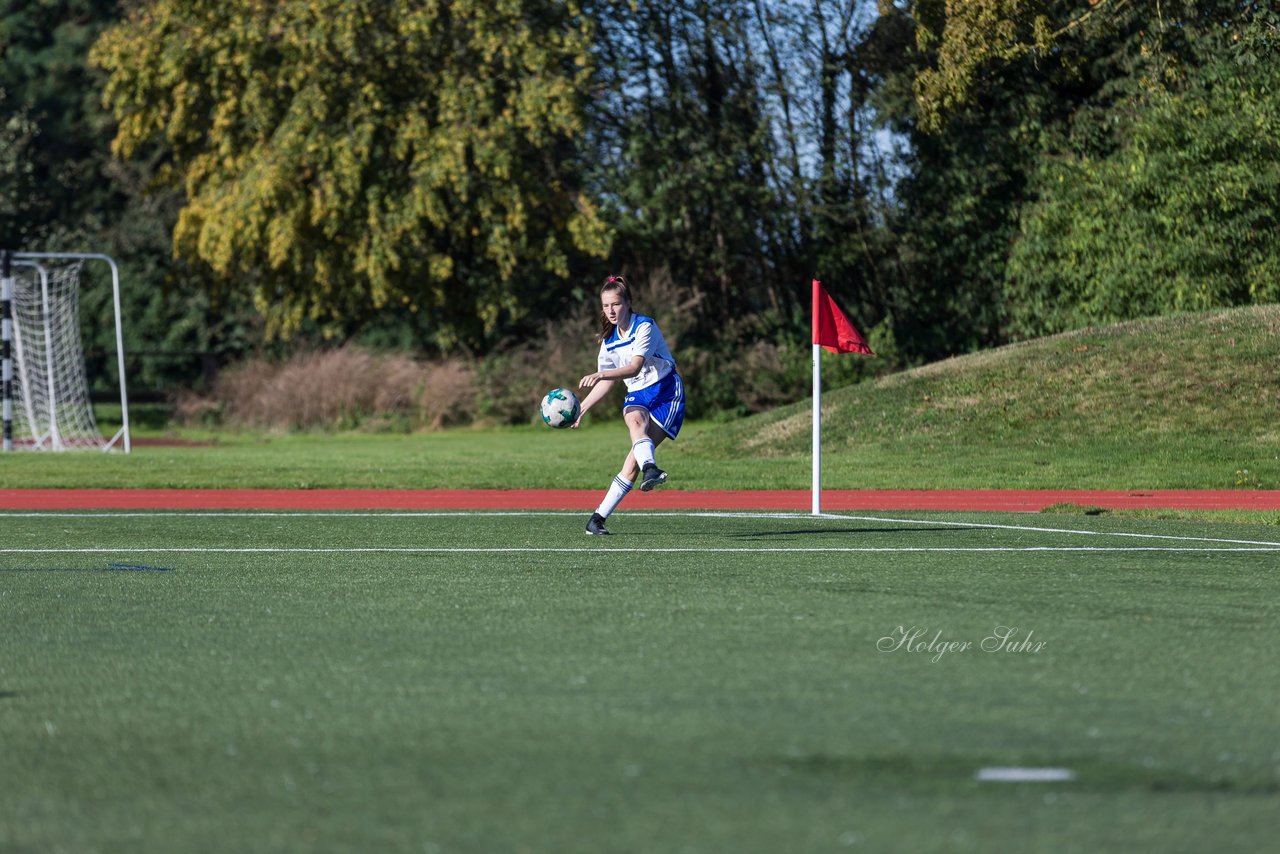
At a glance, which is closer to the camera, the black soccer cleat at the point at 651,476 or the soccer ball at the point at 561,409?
the black soccer cleat at the point at 651,476

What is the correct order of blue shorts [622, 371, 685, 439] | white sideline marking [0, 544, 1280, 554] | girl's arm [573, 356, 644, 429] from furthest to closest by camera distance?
blue shorts [622, 371, 685, 439]
girl's arm [573, 356, 644, 429]
white sideline marking [0, 544, 1280, 554]

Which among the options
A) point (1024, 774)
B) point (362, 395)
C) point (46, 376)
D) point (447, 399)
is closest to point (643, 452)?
point (1024, 774)

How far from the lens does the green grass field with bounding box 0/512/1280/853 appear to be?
446 centimetres

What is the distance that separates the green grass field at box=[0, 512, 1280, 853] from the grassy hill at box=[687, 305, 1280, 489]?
1043 cm

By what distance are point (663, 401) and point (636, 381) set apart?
25cm

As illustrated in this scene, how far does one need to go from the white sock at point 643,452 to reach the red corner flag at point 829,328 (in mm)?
2229

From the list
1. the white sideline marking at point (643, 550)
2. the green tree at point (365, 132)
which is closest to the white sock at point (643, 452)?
the white sideline marking at point (643, 550)

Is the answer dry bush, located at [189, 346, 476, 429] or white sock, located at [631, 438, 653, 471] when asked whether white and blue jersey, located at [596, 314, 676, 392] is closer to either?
white sock, located at [631, 438, 653, 471]

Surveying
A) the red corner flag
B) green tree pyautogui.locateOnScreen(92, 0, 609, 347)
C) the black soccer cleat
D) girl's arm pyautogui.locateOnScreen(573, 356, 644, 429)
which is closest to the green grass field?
the black soccer cleat

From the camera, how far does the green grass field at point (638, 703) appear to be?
4.46 metres

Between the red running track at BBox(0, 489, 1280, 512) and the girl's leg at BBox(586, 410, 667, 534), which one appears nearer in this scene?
the girl's leg at BBox(586, 410, 667, 534)

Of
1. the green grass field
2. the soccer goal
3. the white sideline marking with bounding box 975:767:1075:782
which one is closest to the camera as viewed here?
the green grass field

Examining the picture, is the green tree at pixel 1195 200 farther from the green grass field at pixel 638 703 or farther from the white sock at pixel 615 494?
the green grass field at pixel 638 703

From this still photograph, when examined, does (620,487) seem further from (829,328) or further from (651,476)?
(829,328)
